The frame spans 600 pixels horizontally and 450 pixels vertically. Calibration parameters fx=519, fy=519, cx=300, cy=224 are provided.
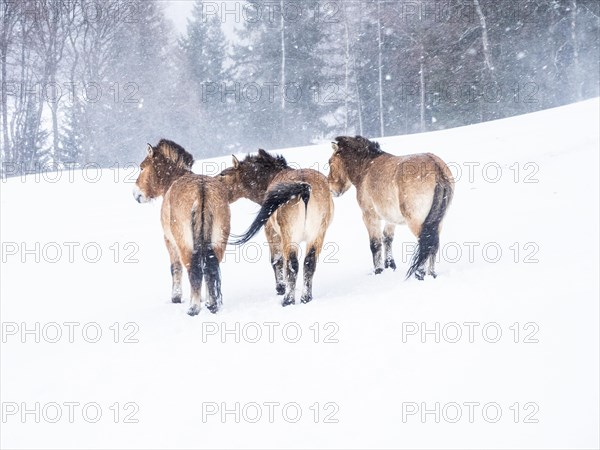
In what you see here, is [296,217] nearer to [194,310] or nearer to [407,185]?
[407,185]

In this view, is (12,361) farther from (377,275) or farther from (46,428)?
(377,275)

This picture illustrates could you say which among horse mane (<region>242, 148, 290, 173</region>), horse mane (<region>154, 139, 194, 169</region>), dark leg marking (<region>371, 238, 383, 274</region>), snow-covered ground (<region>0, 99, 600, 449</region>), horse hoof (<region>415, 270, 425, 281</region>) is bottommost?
snow-covered ground (<region>0, 99, 600, 449</region>)

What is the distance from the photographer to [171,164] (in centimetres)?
710

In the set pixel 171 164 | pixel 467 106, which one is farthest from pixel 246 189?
pixel 467 106

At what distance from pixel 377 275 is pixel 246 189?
2.14 m

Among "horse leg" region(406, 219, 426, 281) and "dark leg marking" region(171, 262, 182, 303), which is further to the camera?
"dark leg marking" region(171, 262, 182, 303)

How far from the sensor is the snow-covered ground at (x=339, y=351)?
3.16m

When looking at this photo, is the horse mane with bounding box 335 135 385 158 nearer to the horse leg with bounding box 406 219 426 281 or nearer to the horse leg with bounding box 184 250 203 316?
the horse leg with bounding box 406 219 426 281

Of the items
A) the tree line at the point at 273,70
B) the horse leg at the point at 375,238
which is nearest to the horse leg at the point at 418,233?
the horse leg at the point at 375,238

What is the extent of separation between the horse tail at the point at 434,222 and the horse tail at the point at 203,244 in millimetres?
2287

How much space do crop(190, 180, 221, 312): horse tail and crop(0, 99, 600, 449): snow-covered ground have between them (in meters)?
0.50

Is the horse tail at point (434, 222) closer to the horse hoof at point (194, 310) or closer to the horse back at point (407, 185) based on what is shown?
the horse back at point (407, 185)

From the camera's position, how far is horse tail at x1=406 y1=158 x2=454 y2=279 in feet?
19.9

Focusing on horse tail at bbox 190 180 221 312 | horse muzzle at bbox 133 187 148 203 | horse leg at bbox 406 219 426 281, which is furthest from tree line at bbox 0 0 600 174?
horse leg at bbox 406 219 426 281
